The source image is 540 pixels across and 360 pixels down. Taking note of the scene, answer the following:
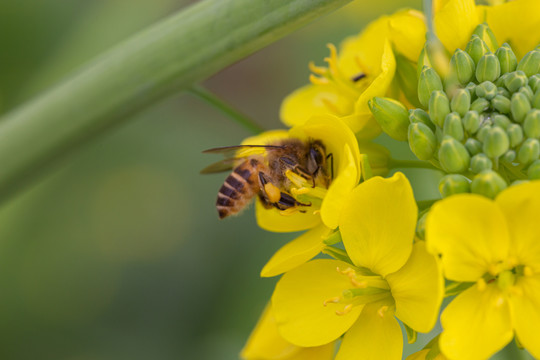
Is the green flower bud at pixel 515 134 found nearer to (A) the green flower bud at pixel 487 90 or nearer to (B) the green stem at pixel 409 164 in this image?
(A) the green flower bud at pixel 487 90

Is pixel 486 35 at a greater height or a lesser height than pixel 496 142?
greater

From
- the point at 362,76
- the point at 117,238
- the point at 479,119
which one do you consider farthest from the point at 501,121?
the point at 117,238

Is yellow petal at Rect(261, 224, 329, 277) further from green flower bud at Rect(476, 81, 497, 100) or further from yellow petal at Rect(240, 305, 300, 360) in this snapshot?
green flower bud at Rect(476, 81, 497, 100)

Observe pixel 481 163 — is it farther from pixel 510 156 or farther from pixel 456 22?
pixel 456 22

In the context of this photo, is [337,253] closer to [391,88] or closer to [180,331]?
[391,88]

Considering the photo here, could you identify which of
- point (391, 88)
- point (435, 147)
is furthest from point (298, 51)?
point (435, 147)
